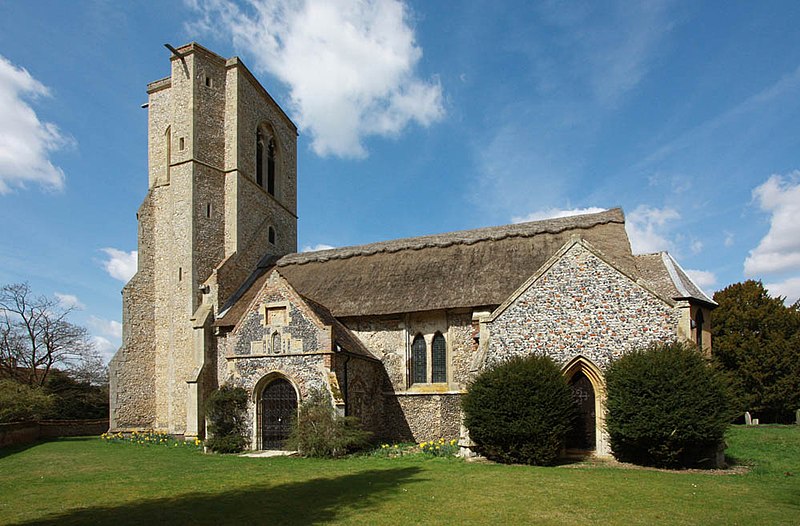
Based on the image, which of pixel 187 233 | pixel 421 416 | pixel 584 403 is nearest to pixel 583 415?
pixel 584 403

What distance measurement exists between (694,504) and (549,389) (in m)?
5.10

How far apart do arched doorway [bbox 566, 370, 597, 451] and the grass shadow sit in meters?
6.20

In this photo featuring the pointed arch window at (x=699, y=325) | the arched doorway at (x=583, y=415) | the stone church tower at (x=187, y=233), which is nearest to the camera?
the arched doorway at (x=583, y=415)

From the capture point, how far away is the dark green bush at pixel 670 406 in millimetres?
13477

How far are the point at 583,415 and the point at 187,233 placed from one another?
18.9 m

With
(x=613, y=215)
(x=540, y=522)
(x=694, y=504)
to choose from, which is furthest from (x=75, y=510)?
(x=613, y=215)

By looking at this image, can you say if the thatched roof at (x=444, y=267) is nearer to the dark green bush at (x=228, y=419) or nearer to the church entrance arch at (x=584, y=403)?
the church entrance arch at (x=584, y=403)

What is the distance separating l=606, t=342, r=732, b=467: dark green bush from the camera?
13.5m

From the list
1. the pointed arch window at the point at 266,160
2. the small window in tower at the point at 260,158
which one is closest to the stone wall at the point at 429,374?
the small window in tower at the point at 260,158

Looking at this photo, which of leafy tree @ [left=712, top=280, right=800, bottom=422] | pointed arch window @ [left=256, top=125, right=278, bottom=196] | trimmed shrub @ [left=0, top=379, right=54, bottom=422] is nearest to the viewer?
trimmed shrub @ [left=0, top=379, right=54, bottom=422]

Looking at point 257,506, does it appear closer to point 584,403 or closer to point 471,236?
point 584,403

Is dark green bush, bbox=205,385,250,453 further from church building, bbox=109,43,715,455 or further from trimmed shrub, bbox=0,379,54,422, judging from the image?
trimmed shrub, bbox=0,379,54,422

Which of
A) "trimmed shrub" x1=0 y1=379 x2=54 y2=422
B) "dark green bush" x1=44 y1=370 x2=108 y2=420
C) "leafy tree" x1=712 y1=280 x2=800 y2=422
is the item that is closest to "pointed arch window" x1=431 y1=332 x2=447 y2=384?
"trimmed shrub" x1=0 y1=379 x2=54 y2=422

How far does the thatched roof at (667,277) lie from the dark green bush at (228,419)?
47.2ft
